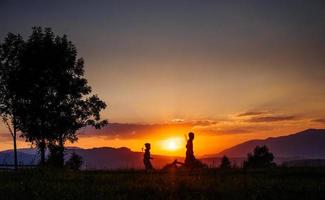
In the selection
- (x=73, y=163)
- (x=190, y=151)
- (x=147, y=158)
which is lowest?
(x=73, y=163)

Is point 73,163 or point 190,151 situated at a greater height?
point 190,151

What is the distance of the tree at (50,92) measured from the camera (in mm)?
67625

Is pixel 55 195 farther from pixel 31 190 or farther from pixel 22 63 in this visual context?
pixel 22 63

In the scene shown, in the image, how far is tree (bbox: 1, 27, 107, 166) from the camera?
222 feet

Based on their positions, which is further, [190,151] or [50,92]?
[50,92]

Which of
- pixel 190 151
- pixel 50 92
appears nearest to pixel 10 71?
pixel 50 92

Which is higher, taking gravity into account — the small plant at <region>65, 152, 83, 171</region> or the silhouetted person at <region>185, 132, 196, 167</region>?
the silhouetted person at <region>185, 132, 196, 167</region>

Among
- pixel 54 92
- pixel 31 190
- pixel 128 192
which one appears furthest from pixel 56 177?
pixel 54 92

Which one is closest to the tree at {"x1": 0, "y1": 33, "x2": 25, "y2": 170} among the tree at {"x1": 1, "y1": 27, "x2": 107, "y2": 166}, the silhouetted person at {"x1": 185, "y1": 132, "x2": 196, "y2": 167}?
the tree at {"x1": 1, "y1": 27, "x2": 107, "y2": 166}

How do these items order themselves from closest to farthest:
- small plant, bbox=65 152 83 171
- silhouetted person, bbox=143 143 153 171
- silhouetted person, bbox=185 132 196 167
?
silhouetted person, bbox=185 132 196 167, silhouetted person, bbox=143 143 153 171, small plant, bbox=65 152 83 171

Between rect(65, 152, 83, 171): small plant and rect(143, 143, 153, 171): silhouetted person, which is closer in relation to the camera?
rect(143, 143, 153, 171): silhouetted person

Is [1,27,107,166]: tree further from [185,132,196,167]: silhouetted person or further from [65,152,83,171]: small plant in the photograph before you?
[185,132,196,167]: silhouetted person

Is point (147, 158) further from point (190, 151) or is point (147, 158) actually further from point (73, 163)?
point (73, 163)

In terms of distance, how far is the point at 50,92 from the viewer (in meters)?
69.6
